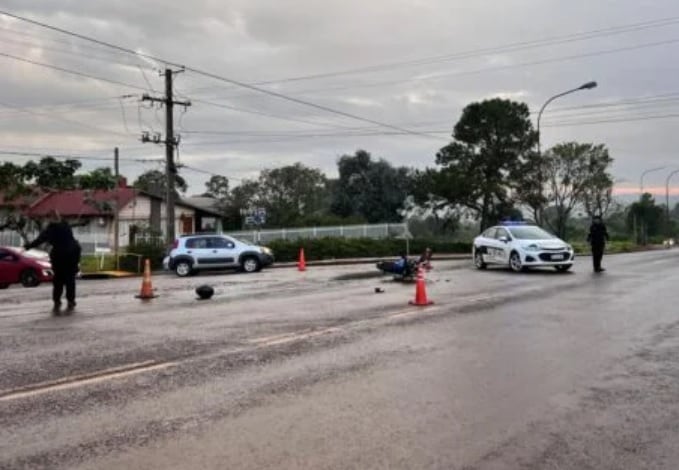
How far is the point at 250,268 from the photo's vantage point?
29.4m

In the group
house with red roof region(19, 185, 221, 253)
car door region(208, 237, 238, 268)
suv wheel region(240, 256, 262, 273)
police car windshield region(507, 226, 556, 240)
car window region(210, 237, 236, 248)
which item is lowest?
→ suv wheel region(240, 256, 262, 273)

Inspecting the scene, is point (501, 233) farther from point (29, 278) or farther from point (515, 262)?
point (29, 278)

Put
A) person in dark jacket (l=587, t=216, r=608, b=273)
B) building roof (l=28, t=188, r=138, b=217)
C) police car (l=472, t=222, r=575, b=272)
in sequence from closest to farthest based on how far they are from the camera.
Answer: person in dark jacket (l=587, t=216, r=608, b=273), police car (l=472, t=222, r=575, b=272), building roof (l=28, t=188, r=138, b=217)

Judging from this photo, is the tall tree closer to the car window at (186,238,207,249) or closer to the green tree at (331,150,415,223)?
the green tree at (331,150,415,223)

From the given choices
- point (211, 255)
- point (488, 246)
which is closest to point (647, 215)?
point (488, 246)

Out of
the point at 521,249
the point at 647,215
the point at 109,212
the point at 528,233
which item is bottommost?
the point at 521,249

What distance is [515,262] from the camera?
901 inches

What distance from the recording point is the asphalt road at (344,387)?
5117 millimetres

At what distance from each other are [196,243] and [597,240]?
14815 mm

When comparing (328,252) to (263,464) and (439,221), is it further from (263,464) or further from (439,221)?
(263,464)

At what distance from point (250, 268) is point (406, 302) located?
52.2 ft

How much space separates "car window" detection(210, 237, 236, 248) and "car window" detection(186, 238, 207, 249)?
278mm

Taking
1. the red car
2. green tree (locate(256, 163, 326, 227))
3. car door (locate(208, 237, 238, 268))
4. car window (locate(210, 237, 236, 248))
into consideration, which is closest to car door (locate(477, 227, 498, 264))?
car door (locate(208, 237, 238, 268))

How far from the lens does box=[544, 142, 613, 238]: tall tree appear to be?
66.1 m
